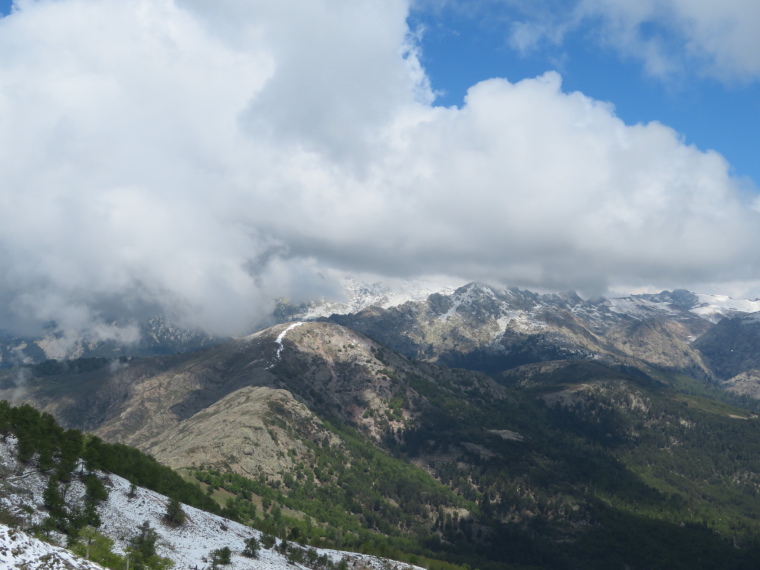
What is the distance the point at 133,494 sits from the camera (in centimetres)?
10744

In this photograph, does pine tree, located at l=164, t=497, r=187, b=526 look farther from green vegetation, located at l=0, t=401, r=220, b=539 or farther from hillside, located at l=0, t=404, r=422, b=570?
green vegetation, located at l=0, t=401, r=220, b=539

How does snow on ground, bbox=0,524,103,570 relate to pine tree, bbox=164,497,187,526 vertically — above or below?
above

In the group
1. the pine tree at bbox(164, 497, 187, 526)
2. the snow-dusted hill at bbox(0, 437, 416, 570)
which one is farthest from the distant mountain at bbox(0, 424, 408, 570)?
the pine tree at bbox(164, 497, 187, 526)

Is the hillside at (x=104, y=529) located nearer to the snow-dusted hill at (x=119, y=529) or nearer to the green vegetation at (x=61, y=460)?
the snow-dusted hill at (x=119, y=529)

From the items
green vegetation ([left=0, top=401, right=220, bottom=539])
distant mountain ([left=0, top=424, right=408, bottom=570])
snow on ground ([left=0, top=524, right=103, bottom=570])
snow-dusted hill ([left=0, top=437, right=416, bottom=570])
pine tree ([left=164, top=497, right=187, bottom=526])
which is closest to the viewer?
snow on ground ([left=0, top=524, right=103, bottom=570])

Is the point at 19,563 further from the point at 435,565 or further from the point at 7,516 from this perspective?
the point at 435,565

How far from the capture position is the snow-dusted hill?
63844 millimetres

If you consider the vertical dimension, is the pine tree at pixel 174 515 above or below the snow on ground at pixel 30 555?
below

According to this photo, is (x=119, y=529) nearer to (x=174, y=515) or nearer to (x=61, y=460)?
(x=174, y=515)

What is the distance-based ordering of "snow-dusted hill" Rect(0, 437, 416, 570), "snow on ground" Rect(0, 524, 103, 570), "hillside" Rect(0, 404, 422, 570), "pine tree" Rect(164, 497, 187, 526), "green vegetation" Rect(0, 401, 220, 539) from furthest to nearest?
1. "pine tree" Rect(164, 497, 187, 526)
2. "green vegetation" Rect(0, 401, 220, 539)
3. "hillside" Rect(0, 404, 422, 570)
4. "snow-dusted hill" Rect(0, 437, 416, 570)
5. "snow on ground" Rect(0, 524, 103, 570)

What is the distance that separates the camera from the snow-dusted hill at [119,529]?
63.8 metres

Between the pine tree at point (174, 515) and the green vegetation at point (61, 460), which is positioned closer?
the green vegetation at point (61, 460)

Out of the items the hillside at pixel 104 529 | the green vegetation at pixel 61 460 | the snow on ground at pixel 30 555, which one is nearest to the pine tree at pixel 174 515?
the hillside at pixel 104 529

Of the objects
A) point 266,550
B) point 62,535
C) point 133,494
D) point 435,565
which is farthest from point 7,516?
point 435,565
